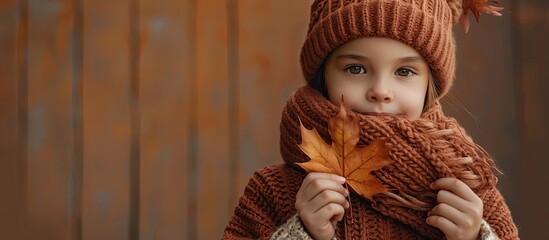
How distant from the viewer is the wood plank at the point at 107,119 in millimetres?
2352

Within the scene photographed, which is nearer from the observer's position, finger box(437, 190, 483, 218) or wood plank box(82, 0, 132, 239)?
finger box(437, 190, 483, 218)

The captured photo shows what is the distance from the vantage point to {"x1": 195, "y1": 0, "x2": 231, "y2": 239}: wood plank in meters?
2.44

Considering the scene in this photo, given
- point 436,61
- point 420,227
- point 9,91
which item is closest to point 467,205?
point 420,227

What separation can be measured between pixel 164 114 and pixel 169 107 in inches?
0.9

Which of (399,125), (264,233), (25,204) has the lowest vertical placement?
(25,204)

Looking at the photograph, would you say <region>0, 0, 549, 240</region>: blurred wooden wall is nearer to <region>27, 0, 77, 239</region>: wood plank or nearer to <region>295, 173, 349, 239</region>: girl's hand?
<region>27, 0, 77, 239</region>: wood plank

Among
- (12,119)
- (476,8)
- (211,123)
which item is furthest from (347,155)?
(12,119)

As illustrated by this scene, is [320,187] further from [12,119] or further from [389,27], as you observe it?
[12,119]

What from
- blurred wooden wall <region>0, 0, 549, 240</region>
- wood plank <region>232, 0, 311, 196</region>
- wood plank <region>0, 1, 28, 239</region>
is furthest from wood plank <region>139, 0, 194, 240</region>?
wood plank <region>0, 1, 28, 239</region>

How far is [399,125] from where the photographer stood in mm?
1520

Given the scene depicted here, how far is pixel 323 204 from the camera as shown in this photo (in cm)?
147

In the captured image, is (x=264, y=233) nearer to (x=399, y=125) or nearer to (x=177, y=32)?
(x=399, y=125)

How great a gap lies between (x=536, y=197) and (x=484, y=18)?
20.2 inches

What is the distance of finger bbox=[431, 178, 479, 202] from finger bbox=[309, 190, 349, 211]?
0.15 meters
